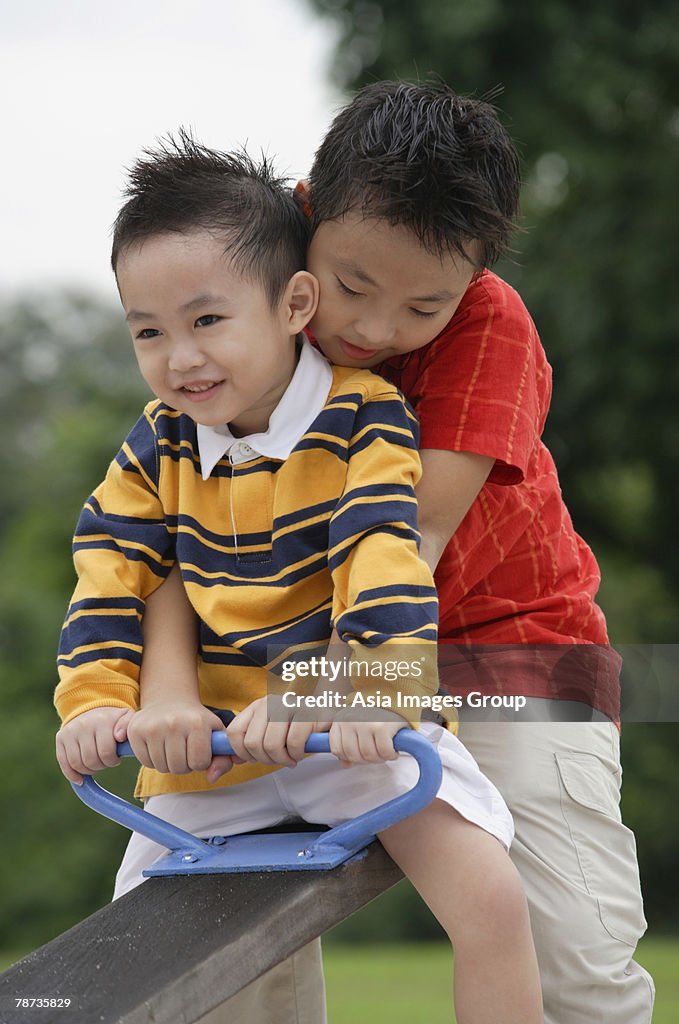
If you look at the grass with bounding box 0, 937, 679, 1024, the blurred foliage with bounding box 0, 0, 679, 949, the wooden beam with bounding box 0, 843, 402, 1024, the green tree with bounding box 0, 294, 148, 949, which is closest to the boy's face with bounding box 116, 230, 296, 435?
the wooden beam with bounding box 0, 843, 402, 1024

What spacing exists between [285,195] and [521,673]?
37.1 inches

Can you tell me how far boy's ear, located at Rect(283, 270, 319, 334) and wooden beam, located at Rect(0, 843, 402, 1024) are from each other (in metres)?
0.85

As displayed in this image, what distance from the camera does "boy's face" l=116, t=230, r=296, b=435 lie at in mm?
2061

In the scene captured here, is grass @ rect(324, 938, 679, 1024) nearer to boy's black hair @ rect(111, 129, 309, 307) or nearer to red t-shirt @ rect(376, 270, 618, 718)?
red t-shirt @ rect(376, 270, 618, 718)

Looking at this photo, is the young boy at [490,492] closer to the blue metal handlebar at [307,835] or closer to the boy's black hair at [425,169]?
the boy's black hair at [425,169]

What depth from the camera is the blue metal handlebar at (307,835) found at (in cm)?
186

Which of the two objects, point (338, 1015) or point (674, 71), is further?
point (674, 71)

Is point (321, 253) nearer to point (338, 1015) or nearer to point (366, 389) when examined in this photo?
point (366, 389)

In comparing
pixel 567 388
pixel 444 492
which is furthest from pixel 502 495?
pixel 567 388

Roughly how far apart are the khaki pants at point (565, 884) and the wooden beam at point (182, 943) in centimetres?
43

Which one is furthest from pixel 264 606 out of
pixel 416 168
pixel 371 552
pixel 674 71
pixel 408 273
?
pixel 674 71

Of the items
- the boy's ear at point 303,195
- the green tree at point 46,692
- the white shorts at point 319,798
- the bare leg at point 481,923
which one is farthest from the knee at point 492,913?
the green tree at point 46,692

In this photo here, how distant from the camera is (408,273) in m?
2.13

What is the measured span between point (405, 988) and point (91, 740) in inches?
201
